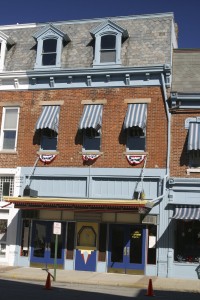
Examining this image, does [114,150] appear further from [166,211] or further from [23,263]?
[23,263]

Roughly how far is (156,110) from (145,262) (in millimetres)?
6950

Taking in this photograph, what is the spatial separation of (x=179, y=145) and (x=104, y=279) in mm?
6845

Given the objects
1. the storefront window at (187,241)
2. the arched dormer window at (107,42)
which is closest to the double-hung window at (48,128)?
the arched dormer window at (107,42)

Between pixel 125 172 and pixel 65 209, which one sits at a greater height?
pixel 125 172

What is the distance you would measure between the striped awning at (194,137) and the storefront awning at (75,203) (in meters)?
3.27

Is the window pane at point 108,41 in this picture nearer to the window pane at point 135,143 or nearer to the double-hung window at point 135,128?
the double-hung window at point 135,128

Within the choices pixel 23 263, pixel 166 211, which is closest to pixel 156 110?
pixel 166 211

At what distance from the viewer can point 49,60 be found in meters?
23.7

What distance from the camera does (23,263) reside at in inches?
872

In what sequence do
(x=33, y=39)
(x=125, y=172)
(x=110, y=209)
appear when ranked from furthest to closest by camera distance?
(x=33, y=39) < (x=125, y=172) < (x=110, y=209)

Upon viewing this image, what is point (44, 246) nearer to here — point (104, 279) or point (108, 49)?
point (104, 279)

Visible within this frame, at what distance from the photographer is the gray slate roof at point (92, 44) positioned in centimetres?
2239

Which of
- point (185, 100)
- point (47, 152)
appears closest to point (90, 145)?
point (47, 152)

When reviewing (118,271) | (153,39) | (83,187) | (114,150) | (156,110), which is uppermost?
(153,39)
